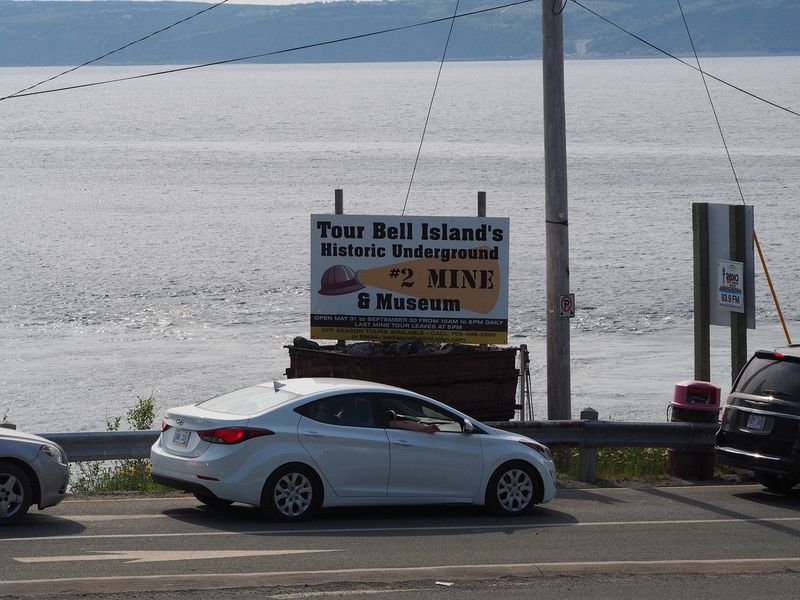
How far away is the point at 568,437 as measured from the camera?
1509 cm

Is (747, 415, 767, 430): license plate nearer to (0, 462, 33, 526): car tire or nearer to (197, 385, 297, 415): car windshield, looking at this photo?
(197, 385, 297, 415): car windshield

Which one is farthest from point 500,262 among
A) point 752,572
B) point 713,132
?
point 713,132

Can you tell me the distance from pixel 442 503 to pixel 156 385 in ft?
56.2

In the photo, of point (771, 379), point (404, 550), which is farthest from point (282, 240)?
point (404, 550)

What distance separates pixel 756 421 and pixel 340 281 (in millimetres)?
6010

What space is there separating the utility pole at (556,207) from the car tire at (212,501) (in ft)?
16.2

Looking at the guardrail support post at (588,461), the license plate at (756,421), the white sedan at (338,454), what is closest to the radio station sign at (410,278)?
the guardrail support post at (588,461)

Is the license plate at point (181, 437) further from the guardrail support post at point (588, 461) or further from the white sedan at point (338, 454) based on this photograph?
the guardrail support post at point (588, 461)

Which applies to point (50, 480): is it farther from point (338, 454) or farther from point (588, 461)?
point (588, 461)

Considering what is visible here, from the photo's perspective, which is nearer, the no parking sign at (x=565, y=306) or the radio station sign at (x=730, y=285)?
the no parking sign at (x=565, y=306)

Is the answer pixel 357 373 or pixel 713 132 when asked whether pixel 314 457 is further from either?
pixel 713 132

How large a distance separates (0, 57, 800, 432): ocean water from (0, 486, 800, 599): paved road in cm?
1227

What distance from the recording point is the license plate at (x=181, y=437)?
1175cm

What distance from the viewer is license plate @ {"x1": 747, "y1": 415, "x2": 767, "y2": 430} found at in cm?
1359
